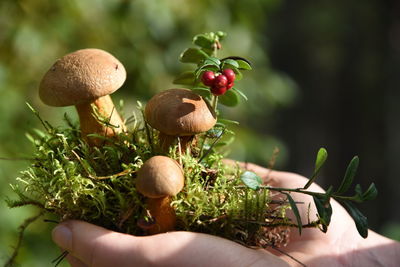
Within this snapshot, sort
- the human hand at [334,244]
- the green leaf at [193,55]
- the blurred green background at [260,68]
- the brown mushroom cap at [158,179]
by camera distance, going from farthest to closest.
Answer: the blurred green background at [260,68], the human hand at [334,244], the green leaf at [193,55], the brown mushroom cap at [158,179]

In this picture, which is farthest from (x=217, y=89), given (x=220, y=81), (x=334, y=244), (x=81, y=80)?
(x=334, y=244)

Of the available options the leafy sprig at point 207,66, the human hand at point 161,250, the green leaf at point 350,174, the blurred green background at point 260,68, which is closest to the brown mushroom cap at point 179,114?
the leafy sprig at point 207,66

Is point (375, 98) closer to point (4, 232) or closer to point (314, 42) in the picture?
point (314, 42)

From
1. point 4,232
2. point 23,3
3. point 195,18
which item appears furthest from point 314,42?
point 4,232

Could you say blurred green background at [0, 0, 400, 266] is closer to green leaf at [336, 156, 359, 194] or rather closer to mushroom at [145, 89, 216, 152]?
mushroom at [145, 89, 216, 152]

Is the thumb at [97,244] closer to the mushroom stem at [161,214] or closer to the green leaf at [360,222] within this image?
the mushroom stem at [161,214]

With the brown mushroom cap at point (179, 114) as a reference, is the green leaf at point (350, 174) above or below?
below

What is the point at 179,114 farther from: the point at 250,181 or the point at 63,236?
the point at 63,236
